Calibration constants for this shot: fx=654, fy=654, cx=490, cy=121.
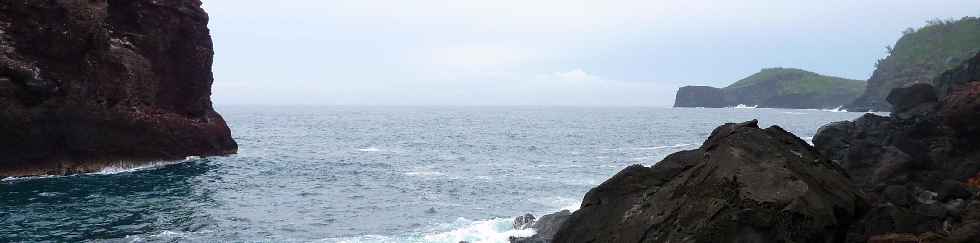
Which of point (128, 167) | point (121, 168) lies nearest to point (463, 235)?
point (121, 168)

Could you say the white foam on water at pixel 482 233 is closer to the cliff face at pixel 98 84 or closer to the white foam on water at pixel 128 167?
the white foam on water at pixel 128 167

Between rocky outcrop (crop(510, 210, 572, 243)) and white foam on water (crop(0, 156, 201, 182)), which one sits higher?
rocky outcrop (crop(510, 210, 572, 243))

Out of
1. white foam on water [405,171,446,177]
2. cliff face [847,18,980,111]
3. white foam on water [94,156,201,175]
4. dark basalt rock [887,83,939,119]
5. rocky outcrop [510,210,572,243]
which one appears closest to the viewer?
rocky outcrop [510,210,572,243]

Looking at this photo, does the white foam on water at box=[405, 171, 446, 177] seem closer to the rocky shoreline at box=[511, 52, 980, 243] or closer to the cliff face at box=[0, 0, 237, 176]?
the cliff face at box=[0, 0, 237, 176]

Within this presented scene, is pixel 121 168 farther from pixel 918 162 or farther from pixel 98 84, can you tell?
pixel 918 162

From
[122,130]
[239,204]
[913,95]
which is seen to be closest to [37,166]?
[122,130]

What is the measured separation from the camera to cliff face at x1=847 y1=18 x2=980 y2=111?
16075 centimetres

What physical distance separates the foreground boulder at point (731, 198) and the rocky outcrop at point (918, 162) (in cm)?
119

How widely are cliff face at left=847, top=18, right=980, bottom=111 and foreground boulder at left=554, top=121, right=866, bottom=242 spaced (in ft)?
532

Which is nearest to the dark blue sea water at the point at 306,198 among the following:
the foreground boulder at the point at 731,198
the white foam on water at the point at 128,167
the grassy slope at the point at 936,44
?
the white foam on water at the point at 128,167

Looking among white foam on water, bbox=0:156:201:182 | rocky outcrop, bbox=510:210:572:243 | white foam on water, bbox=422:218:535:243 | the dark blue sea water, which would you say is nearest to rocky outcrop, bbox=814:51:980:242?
rocky outcrop, bbox=510:210:572:243

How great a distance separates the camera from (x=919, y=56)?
173500mm

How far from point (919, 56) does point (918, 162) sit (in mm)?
174266

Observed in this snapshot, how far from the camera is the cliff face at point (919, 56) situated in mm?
160750
